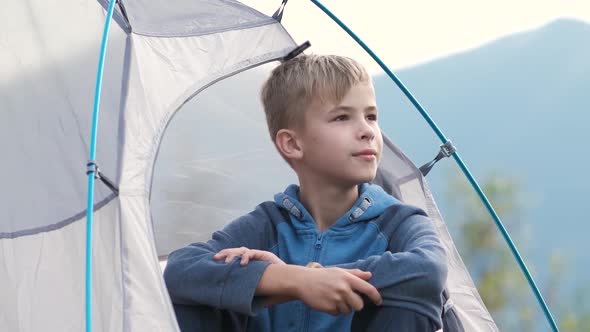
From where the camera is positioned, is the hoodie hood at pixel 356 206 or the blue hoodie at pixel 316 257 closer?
the blue hoodie at pixel 316 257

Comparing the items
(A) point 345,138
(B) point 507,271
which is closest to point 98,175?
(A) point 345,138

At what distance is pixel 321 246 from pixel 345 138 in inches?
8.4

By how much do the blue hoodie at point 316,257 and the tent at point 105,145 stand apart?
111mm

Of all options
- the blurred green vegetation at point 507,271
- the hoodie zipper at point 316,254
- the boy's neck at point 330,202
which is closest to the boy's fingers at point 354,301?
the hoodie zipper at point 316,254

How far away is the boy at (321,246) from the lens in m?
1.51

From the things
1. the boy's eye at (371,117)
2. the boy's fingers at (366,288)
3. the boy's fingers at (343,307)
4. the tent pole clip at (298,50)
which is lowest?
the boy's fingers at (343,307)

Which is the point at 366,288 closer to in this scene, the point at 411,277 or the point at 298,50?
the point at 411,277

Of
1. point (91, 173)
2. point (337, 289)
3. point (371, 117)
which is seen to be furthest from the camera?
point (371, 117)

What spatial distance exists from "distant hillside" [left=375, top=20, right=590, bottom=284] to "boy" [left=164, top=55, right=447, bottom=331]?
18.1 feet

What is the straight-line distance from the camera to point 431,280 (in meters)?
1.52

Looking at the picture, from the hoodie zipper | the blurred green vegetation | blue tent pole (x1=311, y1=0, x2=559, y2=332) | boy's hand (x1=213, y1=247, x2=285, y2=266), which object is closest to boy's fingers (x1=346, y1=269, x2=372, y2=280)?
boy's hand (x1=213, y1=247, x2=285, y2=266)

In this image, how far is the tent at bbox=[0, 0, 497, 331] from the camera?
1604mm

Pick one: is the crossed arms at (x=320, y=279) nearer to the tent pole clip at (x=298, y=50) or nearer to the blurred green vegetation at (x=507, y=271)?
the tent pole clip at (x=298, y=50)

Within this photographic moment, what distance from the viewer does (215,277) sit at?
161cm
